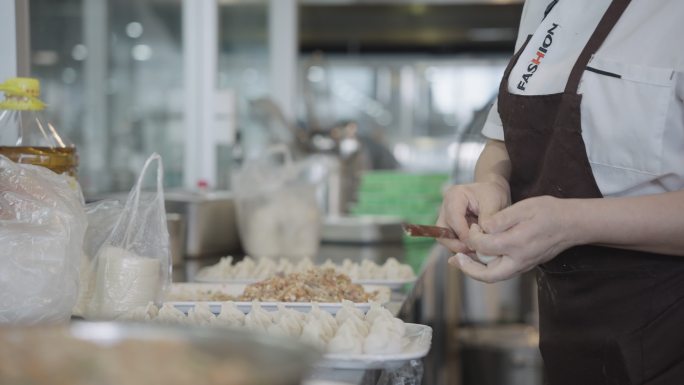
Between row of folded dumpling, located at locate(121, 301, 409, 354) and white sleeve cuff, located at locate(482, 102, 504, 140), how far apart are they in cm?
59

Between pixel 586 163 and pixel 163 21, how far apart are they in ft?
10.5

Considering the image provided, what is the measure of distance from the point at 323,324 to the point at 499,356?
9.38 feet

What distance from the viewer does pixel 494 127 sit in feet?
5.58

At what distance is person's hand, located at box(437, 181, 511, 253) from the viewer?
1382 mm

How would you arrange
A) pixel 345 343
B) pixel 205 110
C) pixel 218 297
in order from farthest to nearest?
pixel 205 110 < pixel 218 297 < pixel 345 343

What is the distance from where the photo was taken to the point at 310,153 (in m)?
4.17

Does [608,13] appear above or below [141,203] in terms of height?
above

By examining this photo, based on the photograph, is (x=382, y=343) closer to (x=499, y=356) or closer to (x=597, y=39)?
(x=597, y=39)

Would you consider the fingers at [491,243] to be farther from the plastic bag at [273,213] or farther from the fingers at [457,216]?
A: the plastic bag at [273,213]

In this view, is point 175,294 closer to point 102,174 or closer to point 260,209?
point 260,209

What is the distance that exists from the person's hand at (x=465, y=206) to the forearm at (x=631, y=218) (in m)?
0.18

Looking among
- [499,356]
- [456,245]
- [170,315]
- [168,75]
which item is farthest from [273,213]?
[168,75]

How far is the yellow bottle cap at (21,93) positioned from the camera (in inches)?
55.2

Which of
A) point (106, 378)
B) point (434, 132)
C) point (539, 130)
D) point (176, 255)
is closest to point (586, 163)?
point (539, 130)
